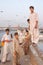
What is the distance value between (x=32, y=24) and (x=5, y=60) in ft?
4.20

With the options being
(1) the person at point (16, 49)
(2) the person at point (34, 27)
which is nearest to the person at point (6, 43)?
(2) the person at point (34, 27)

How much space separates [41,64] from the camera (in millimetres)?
4672

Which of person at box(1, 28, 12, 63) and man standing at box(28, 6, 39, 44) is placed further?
person at box(1, 28, 12, 63)

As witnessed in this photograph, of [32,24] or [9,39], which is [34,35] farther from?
[9,39]

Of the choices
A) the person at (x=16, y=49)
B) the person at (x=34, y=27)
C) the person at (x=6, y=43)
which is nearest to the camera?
the person at (x=16, y=49)

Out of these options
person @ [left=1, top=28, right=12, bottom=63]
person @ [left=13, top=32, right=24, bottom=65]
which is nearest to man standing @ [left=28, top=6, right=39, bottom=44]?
person @ [left=1, top=28, right=12, bottom=63]

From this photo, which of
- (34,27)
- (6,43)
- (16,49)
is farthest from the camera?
(6,43)

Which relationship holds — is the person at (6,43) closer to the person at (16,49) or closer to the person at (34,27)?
the person at (34,27)

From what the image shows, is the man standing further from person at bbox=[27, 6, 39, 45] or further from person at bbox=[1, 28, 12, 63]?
person at bbox=[1, 28, 12, 63]

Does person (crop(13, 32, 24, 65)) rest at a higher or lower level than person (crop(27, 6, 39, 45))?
lower

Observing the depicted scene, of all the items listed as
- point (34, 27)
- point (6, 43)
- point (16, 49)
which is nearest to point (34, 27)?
point (34, 27)

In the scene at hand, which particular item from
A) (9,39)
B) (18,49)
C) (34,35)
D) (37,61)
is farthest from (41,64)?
(9,39)

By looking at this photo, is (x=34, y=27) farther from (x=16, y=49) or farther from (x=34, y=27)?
(x=16, y=49)

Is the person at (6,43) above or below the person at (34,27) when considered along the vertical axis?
below
